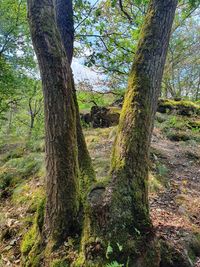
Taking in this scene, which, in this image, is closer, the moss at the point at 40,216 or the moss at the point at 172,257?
the moss at the point at 172,257

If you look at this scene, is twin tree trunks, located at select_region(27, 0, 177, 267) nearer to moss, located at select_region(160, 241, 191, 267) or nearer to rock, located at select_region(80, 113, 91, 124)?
moss, located at select_region(160, 241, 191, 267)

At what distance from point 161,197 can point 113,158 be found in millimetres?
1756

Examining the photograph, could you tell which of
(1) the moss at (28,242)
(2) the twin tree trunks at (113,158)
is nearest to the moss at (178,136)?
(2) the twin tree trunks at (113,158)

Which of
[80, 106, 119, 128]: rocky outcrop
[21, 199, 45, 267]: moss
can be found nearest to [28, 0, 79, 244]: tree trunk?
[21, 199, 45, 267]: moss

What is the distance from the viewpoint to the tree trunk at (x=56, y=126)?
262cm

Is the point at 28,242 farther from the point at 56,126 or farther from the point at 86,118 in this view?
the point at 86,118

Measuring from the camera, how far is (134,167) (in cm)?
274

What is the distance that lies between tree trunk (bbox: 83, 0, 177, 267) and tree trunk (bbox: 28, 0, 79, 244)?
283mm

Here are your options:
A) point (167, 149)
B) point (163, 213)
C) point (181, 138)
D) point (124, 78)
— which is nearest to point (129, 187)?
point (163, 213)

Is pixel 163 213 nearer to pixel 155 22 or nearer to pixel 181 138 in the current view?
pixel 155 22

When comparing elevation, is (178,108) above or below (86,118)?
above

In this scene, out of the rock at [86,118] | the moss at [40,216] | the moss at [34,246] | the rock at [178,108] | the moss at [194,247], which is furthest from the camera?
the rock at [178,108]

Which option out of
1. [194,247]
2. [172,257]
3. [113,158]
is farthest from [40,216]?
[194,247]

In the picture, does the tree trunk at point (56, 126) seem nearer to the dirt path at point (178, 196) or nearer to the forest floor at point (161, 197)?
the forest floor at point (161, 197)
